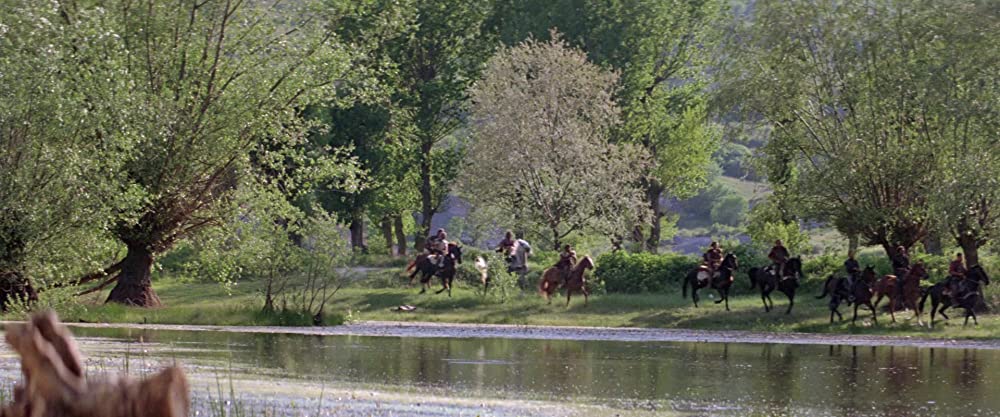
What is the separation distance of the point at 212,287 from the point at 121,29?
15937mm

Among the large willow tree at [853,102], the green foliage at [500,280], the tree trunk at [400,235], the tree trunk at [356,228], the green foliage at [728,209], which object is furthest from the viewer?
the green foliage at [728,209]

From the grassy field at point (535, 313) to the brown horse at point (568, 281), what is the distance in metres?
0.39

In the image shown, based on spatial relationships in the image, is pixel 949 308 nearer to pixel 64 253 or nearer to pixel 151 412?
pixel 64 253

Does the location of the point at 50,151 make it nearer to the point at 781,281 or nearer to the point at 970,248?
the point at 781,281

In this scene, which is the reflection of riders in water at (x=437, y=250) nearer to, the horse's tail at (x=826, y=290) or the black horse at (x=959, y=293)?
the horse's tail at (x=826, y=290)

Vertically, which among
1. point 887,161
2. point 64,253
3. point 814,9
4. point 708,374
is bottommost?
point 708,374

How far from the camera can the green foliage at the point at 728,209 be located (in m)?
179

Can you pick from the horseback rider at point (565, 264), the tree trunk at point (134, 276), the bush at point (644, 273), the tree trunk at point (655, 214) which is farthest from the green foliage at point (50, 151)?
the tree trunk at point (655, 214)

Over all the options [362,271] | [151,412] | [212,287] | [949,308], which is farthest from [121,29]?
[151,412]

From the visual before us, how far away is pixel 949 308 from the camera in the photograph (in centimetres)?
4200

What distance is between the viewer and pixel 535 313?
4388 centimetres

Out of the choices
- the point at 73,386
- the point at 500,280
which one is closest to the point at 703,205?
the point at 500,280

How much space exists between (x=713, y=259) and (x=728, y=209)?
13621 centimetres

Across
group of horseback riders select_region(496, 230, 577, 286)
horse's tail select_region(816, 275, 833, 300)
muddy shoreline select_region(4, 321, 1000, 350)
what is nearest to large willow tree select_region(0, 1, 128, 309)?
muddy shoreline select_region(4, 321, 1000, 350)
